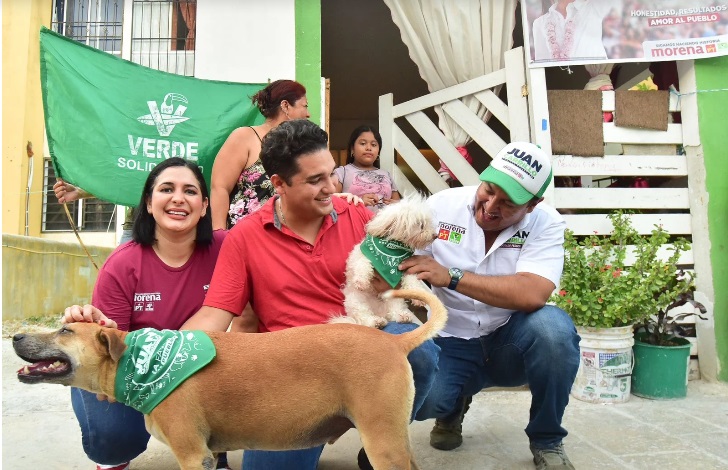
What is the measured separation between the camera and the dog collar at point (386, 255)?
235 centimetres

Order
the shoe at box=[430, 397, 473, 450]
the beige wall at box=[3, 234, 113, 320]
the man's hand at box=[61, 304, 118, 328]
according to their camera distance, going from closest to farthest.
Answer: the man's hand at box=[61, 304, 118, 328] < the shoe at box=[430, 397, 473, 450] < the beige wall at box=[3, 234, 113, 320]

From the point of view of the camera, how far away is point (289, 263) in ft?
7.56

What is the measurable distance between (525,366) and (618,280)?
1.47m

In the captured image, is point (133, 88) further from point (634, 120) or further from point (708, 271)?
point (708, 271)

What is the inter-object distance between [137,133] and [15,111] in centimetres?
867

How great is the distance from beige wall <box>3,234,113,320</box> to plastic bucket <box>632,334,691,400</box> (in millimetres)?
7354

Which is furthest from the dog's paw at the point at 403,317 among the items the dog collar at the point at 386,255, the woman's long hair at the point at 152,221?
the woman's long hair at the point at 152,221

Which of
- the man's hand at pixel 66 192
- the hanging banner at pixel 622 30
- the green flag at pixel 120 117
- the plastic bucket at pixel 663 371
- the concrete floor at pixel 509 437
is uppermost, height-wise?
the hanging banner at pixel 622 30

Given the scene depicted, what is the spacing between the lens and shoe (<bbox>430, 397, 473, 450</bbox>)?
295 cm

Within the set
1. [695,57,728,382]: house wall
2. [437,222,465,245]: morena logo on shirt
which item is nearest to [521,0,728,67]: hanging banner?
[695,57,728,382]: house wall

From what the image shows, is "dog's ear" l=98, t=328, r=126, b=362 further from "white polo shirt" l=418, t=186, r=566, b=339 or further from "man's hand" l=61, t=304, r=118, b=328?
"white polo shirt" l=418, t=186, r=566, b=339

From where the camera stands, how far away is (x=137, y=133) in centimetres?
398

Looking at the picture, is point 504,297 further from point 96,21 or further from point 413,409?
point 96,21

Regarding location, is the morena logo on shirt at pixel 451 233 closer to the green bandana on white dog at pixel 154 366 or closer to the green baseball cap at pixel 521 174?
the green baseball cap at pixel 521 174
